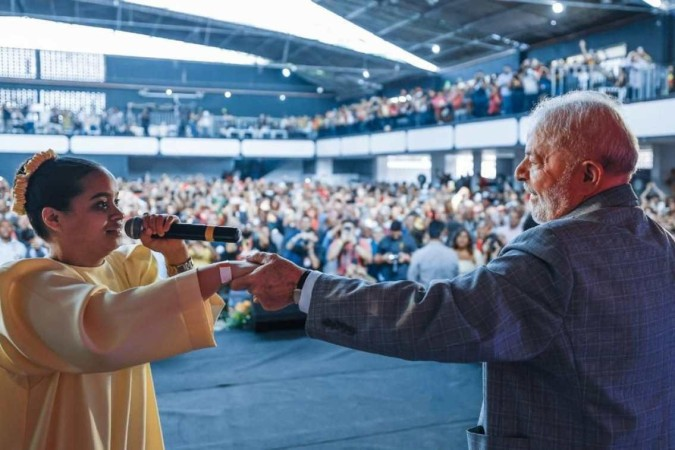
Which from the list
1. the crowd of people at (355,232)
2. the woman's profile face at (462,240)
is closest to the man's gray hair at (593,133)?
the crowd of people at (355,232)

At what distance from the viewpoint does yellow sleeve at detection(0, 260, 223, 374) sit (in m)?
1.17

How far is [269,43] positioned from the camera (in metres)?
20.2

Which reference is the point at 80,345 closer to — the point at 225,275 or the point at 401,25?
the point at 225,275

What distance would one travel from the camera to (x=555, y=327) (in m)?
1.15

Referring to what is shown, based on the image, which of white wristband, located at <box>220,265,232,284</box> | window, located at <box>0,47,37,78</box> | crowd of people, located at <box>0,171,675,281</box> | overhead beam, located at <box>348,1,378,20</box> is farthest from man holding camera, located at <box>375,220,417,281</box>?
window, located at <box>0,47,37,78</box>

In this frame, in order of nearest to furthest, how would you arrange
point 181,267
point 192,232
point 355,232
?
point 192,232
point 181,267
point 355,232

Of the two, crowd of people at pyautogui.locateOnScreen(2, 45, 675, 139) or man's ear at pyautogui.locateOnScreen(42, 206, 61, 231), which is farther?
crowd of people at pyautogui.locateOnScreen(2, 45, 675, 139)

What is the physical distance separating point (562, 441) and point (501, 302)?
0.32 m

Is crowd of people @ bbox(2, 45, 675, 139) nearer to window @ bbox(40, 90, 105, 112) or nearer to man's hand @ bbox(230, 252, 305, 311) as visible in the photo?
window @ bbox(40, 90, 105, 112)

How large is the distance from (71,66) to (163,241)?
61.6 ft

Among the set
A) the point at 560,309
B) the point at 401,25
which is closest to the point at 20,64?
the point at 401,25

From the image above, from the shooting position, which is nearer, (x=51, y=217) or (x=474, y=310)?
(x=474, y=310)

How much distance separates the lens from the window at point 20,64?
1583 centimetres

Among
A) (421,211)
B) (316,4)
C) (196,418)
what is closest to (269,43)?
(316,4)
